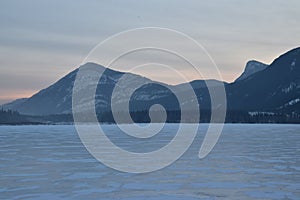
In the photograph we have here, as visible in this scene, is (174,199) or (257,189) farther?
(257,189)

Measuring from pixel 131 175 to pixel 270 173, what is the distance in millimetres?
6747

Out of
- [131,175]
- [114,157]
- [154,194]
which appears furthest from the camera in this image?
[114,157]

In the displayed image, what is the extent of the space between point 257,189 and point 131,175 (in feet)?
21.1

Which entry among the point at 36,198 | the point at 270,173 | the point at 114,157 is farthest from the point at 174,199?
the point at 114,157

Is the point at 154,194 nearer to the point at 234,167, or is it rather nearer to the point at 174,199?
the point at 174,199

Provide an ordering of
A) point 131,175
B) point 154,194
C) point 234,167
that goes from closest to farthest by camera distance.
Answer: point 154,194, point 131,175, point 234,167

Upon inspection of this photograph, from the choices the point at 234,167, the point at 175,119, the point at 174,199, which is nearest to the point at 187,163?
the point at 234,167

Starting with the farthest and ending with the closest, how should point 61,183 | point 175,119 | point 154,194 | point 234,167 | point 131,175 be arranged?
point 175,119, point 234,167, point 131,175, point 61,183, point 154,194

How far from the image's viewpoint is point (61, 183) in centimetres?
1866

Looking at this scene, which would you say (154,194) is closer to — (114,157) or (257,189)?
(257,189)

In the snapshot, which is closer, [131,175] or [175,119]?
[131,175]

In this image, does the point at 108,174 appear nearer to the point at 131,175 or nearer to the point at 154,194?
the point at 131,175

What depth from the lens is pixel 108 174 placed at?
70.6ft

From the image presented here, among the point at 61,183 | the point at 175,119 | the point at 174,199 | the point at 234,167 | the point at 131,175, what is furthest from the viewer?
the point at 175,119
